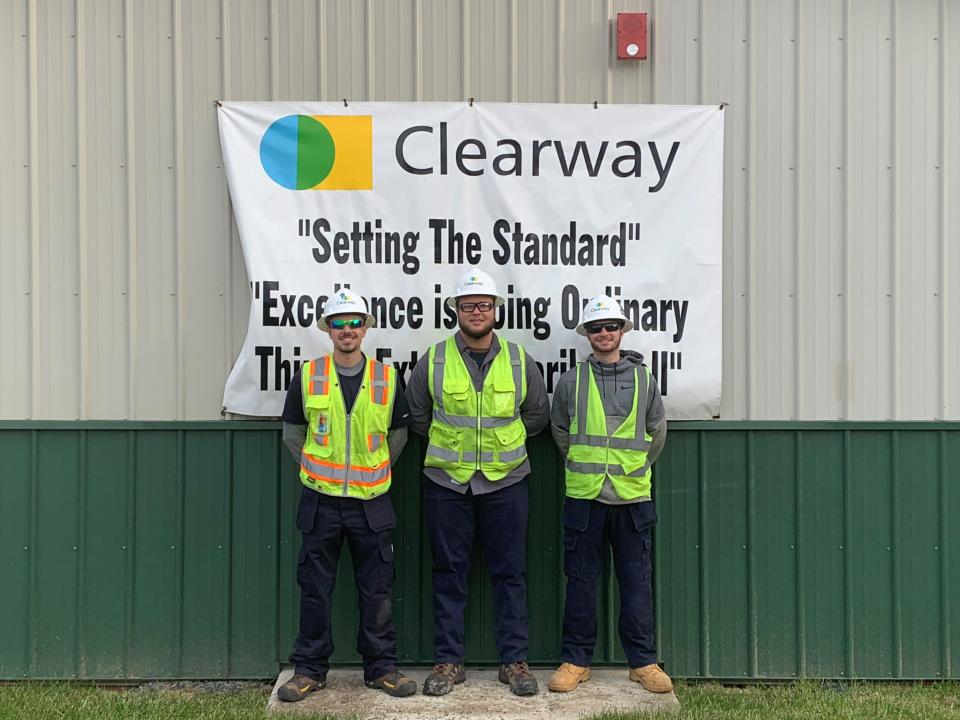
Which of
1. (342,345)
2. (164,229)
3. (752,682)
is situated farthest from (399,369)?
(752,682)

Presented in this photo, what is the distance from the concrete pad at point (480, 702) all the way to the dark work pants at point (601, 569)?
0.19m

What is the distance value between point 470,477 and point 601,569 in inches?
36.5

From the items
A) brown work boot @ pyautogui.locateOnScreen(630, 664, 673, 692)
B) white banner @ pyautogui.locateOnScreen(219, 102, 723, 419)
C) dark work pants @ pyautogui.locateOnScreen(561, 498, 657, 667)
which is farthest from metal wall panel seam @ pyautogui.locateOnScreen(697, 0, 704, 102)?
brown work boot @ pyautogui.locateOnScreen(630, 664, 673, 692)

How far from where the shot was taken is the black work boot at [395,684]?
4.93 m

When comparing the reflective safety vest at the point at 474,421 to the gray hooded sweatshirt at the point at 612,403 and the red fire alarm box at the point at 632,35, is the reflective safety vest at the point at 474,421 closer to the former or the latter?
the gray hooded sweatshirt at the point at 612,403

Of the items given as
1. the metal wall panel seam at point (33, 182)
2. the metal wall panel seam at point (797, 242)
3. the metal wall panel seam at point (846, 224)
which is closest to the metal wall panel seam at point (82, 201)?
the metal wall panel seam at point (33, 182)

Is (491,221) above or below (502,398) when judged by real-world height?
above

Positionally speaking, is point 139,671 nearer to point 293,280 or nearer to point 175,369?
point 175,369

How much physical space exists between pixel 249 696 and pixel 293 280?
92.9 inches

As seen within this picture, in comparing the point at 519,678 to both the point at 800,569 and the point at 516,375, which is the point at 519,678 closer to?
the point at 516,375

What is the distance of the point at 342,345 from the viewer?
4.84 m

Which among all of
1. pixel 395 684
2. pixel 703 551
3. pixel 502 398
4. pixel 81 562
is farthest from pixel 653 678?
pixel 81 562

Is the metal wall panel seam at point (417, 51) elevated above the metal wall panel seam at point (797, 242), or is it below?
above

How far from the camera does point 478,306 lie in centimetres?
493
